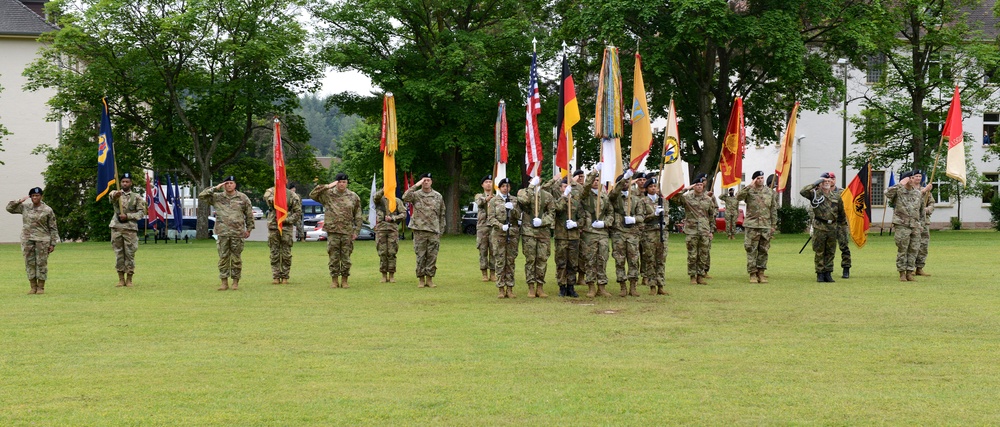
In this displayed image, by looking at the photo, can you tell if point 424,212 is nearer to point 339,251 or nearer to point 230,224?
point 339,251

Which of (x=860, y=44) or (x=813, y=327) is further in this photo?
(x=860, y=44)

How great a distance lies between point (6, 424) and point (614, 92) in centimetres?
1048

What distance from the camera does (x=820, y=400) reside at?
25.3 feet

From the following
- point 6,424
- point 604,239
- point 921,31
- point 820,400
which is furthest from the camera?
point 921,31

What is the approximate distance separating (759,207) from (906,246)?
9.48 ft

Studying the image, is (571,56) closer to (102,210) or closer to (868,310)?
(102,210)

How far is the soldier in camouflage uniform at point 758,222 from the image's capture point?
1839cm

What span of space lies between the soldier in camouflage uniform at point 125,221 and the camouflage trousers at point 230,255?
61.8 inches

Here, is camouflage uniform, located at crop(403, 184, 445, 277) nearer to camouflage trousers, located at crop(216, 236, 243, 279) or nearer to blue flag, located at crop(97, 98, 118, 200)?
camouflage trousers, located at crop(216, 236, 243, 279)

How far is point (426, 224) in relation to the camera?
18078 millimetres

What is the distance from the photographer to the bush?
144 ft

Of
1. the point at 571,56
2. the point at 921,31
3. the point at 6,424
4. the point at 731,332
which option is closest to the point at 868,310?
the point at 731,332

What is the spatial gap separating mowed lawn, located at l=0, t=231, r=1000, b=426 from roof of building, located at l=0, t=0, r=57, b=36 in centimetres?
4265

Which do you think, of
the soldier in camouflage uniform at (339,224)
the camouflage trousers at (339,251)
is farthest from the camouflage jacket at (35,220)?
the camouflage trousers at (339,251)
